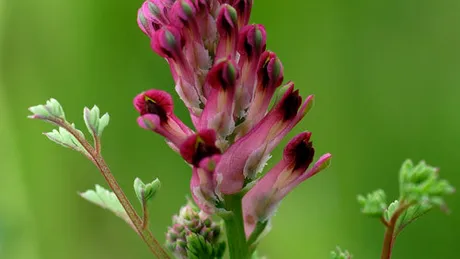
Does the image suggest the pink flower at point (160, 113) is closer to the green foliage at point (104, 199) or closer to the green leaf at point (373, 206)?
the green foliage at point (104, 199)

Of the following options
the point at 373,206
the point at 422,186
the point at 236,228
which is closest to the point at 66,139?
the point at 236,228

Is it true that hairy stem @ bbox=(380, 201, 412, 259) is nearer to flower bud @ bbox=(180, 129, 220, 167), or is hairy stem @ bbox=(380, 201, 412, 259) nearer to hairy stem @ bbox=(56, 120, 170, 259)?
flower bud @ bbox=(180, 129, 220, 167)

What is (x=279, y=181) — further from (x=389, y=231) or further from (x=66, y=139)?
(x=66, y=139)

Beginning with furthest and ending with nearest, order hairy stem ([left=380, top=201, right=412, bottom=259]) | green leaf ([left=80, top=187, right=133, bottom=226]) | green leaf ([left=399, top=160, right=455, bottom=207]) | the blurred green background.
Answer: the blurred green background
green leaf ([left=80, top=187, right=133, bottom=226])
hairy stem ([left=380, top=201, right=412, bottom=259])
green leaf ([left=399, top=160, right=455, bottom=207])

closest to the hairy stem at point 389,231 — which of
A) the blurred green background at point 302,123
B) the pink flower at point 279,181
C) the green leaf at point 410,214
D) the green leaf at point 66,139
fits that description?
the green leaf at point 410,214

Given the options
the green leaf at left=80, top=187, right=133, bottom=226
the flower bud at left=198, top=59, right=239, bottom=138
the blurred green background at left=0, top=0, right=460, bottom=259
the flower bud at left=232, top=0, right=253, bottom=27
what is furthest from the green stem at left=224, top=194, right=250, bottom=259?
the blurred green background at left=0, top=0, right=460, bottom=259

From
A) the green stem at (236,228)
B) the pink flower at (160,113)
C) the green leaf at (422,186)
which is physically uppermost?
the pink flower at (160,113)
